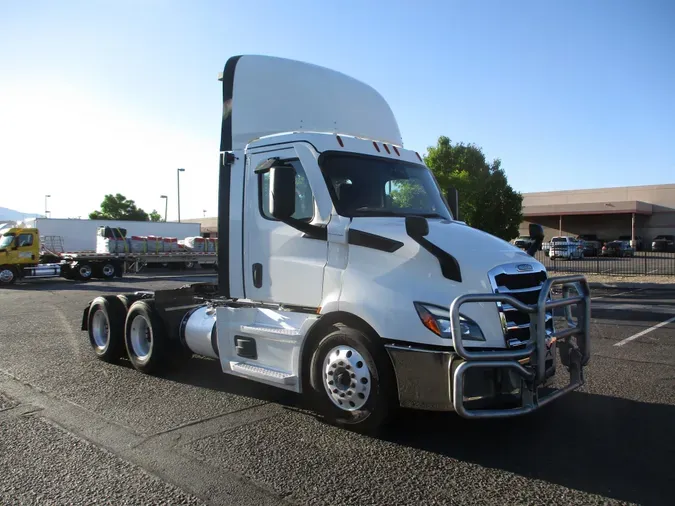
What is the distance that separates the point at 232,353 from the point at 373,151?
8.32ft

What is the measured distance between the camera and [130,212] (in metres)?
70.1

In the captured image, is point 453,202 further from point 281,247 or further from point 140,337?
point 140,337

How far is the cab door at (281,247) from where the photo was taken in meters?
4.98

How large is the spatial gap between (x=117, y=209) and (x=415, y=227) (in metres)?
71.2

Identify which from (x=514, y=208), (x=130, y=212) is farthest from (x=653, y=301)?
(x=130, y=212)

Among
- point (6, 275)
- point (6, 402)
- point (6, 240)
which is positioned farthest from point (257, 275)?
point (6, 240)

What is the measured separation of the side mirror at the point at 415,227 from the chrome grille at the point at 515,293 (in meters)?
0.60

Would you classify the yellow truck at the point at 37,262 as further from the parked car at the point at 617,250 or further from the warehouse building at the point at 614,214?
the warehouse building at the point at 614,214

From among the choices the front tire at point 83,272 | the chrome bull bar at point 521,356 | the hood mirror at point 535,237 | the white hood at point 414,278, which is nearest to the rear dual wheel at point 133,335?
the white hood at point 414,278

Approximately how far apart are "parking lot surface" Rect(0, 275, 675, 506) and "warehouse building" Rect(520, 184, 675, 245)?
204 feet

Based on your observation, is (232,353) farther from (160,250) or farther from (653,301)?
(160,250)

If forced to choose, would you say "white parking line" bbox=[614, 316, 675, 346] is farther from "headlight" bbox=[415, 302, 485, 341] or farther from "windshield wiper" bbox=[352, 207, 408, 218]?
"headlight" bbox=[415, 302, 485, 341]

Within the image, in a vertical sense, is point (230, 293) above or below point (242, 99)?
below

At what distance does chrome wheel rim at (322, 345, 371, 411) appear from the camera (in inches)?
178
